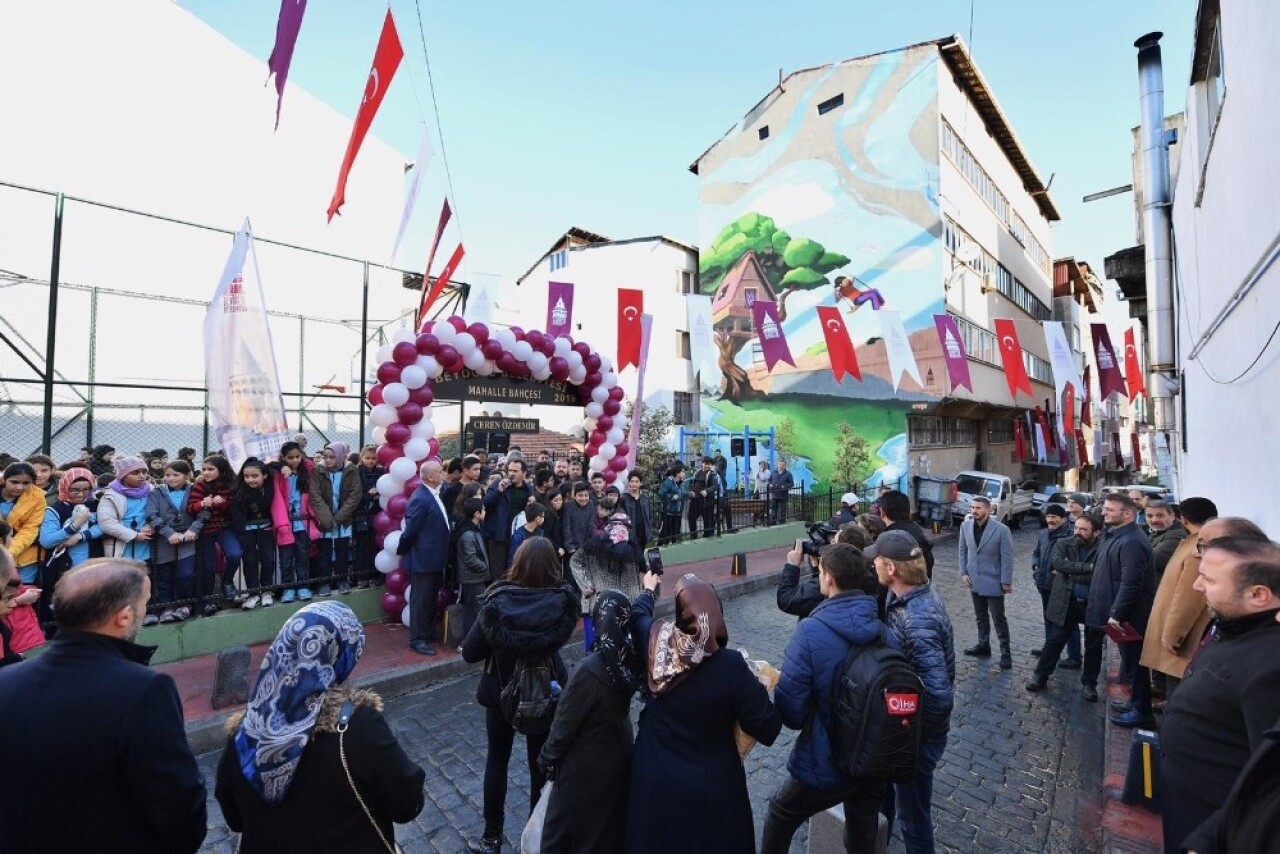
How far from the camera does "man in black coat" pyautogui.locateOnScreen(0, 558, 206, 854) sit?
5.90 ft

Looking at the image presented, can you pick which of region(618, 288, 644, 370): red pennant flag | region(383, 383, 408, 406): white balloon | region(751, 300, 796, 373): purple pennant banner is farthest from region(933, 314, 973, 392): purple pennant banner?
region(383, 383, 408, 406): white balloon

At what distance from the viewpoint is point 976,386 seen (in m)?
25.2

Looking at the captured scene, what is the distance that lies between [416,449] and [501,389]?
198 cm

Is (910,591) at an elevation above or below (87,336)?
below

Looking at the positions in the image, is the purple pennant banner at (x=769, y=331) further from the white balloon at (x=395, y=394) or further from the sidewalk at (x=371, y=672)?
the white balloon at (x=395, y=394)

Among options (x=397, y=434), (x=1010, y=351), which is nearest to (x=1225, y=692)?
(x=397, y=434)

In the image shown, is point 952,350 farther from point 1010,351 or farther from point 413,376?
point 413,376

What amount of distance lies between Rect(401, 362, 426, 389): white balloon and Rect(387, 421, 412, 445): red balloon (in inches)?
20.1

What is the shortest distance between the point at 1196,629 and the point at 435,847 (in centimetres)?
475

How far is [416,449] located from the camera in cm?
771

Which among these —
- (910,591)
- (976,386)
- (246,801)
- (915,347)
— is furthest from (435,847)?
(976,386)

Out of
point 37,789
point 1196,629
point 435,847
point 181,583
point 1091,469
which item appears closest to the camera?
point 37,789

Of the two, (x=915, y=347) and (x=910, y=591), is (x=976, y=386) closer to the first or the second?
(x=915, y=347)

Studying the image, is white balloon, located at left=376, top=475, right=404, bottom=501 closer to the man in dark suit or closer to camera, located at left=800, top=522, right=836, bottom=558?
the man in dark suit
